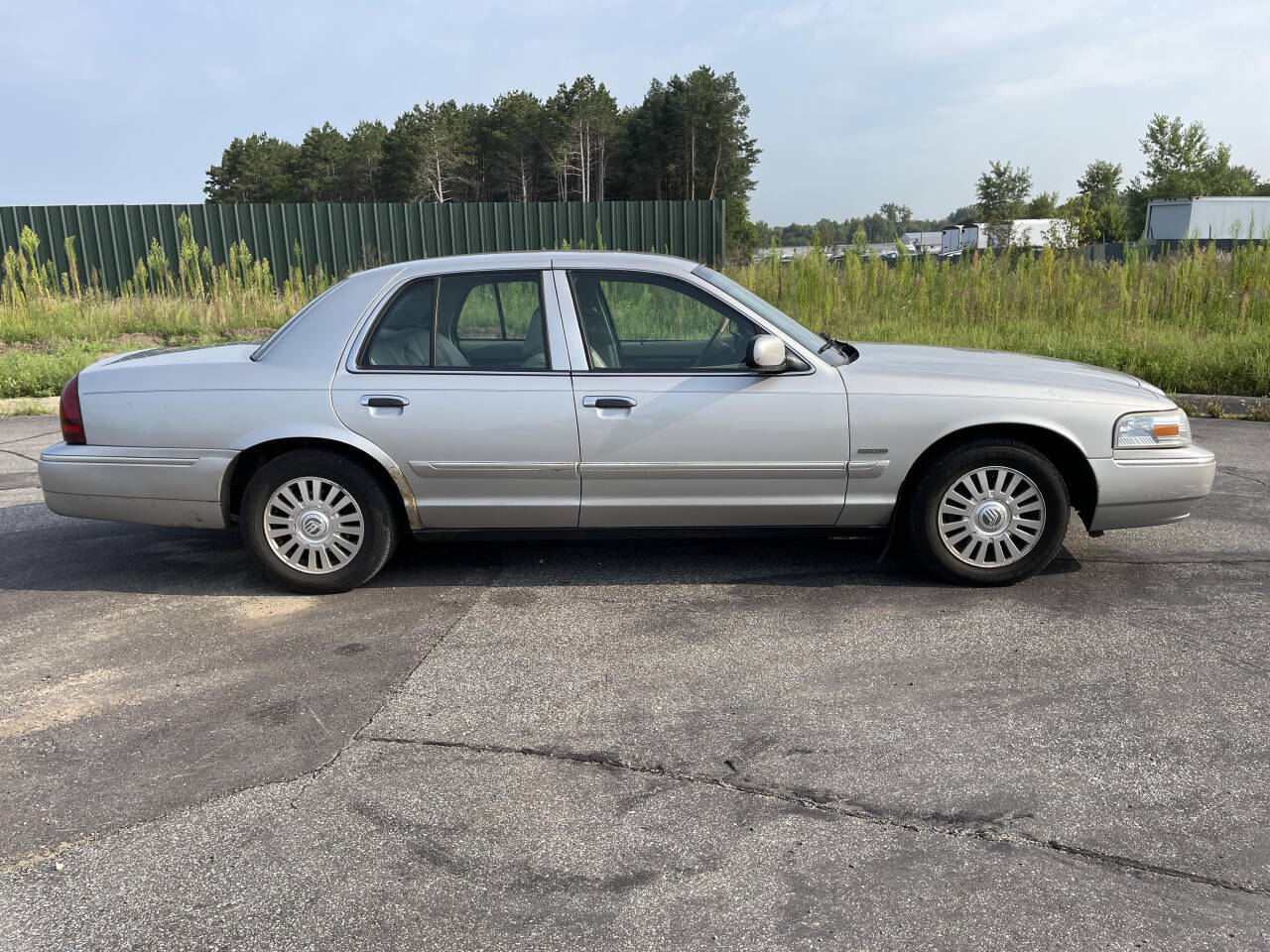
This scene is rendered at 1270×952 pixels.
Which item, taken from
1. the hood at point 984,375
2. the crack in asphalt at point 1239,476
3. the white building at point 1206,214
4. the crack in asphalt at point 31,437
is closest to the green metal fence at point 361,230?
the crack in asphalt at point 31,437

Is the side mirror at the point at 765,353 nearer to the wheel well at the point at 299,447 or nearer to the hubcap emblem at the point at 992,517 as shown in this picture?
the hubcap emblem at the point at 992,517

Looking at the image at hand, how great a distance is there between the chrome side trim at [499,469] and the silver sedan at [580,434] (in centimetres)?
1

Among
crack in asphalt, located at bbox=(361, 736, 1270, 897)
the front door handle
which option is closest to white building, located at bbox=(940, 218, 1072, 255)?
the front door handle

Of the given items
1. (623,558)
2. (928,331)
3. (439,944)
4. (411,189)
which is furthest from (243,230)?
(411,189)

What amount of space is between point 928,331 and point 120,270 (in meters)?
18.2

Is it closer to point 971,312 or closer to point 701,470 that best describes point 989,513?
point 701,470

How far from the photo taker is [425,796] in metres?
3.16

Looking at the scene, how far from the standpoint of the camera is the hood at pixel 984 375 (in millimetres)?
4867

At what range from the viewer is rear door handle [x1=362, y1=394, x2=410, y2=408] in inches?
191

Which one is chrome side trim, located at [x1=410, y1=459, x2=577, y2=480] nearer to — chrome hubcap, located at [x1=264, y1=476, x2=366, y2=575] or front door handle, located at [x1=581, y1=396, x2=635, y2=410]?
front door handle, located at [x1=581, y1=396, x2=635, y2=410]

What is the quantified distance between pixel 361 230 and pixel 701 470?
2008 centimetres

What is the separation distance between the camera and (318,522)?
4961 mm

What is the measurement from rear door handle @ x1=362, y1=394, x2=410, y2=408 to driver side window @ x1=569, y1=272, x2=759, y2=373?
92cm

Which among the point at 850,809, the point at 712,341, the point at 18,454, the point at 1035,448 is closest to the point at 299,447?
the point at 712,341
